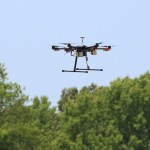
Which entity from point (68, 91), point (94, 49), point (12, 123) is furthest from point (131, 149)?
point (68, 91)

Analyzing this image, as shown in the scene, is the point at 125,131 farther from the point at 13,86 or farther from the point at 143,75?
the point at 13,86

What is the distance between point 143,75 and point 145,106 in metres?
6.44

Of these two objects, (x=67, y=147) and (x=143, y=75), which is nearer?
(x=67, y=147)

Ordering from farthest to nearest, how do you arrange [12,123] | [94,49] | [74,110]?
[74,110] < [12,123] < [94,49]

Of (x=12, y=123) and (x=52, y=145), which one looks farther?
(x=52, y=145)

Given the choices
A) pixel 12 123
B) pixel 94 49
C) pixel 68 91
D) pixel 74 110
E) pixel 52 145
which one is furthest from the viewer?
pixel 68 91

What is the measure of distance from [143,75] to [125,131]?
9663mm

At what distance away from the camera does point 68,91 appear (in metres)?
168

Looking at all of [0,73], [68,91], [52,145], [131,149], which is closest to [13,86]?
[0,73]

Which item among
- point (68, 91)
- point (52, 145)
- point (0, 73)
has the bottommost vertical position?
point (52, 145)

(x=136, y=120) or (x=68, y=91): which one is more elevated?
(x=68, y=91)

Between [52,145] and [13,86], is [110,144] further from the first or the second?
[13,86]

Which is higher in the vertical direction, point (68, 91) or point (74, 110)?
point (68, 91)

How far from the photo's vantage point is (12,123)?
89.1m
